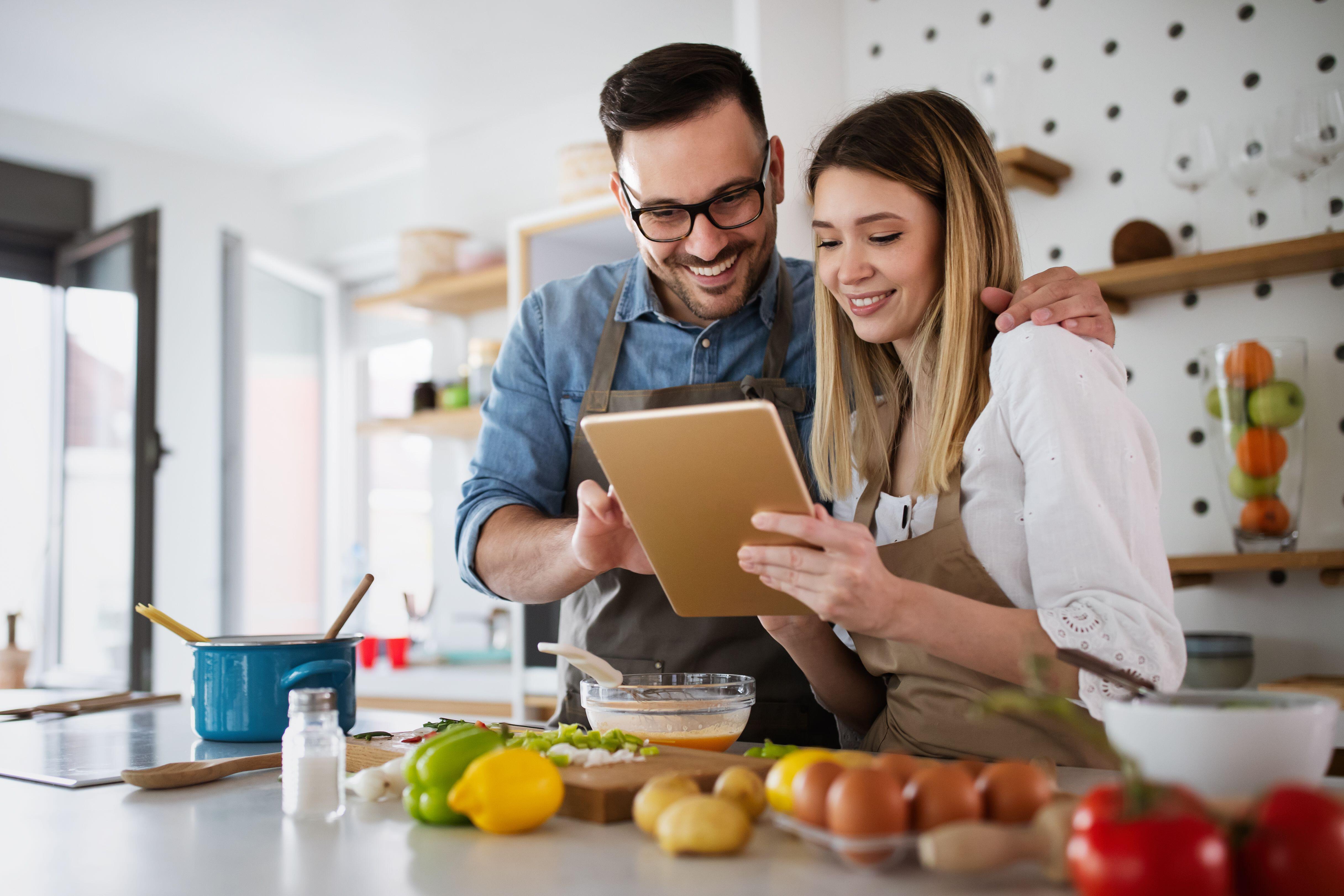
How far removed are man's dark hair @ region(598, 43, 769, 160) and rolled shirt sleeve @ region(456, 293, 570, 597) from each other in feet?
1.30

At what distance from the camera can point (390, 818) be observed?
95cm

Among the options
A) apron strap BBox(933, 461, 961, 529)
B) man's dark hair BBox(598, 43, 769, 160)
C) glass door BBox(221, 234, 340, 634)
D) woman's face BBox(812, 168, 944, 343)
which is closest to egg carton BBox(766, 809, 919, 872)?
apron strap BBox(933, 461, 961, 529)

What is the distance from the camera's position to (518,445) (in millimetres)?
1852

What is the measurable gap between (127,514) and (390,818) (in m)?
3.63

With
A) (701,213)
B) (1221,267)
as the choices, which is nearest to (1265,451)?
(1221,267)

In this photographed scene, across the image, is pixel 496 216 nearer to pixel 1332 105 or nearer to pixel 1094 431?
pixel 1332 105

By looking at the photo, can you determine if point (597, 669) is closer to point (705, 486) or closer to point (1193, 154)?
point (705, 486)

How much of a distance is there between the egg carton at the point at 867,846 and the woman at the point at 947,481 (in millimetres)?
307

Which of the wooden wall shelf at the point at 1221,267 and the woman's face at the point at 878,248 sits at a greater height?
the wooden wall shelf at the point at 1221,267

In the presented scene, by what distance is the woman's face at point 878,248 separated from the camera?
4.50 ft

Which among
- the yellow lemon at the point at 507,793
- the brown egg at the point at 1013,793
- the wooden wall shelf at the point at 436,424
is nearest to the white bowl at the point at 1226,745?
the brown egg at the point at 1013,793

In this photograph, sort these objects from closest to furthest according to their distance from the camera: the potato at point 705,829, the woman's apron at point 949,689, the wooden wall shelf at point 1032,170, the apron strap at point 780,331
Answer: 1. the potato at point 705,829
2. the woman's apron at point 949,689
3. the apron strap at point 780,331
4. the wooden wall shelf at point 1032,170

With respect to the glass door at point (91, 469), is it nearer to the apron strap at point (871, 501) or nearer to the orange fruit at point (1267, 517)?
the apron strap at point (871, 501)

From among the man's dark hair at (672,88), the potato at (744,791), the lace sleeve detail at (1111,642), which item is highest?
the man's dark hair at (672,88)
